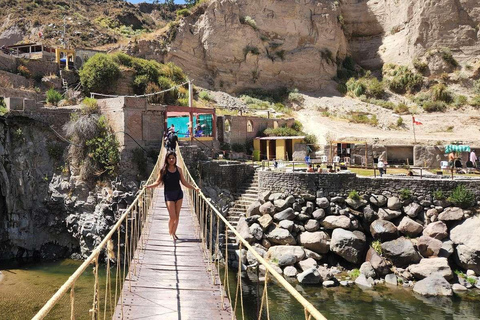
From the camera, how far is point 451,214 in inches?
575

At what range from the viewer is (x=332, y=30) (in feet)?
120

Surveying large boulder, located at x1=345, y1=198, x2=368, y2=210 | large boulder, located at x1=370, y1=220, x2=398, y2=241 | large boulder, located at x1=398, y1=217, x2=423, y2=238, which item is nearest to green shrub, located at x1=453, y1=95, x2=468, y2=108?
large boulder, located at x1=345, y1=198, x2=368, y2=210

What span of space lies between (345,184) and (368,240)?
253 centimetres

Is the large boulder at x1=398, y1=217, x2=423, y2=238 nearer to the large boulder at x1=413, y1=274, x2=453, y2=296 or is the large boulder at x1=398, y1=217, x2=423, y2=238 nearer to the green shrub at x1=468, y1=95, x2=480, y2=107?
the large boulder at x1=413, y1=274, x2=453, y2=296

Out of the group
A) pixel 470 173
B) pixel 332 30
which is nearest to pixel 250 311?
pixel 470 173

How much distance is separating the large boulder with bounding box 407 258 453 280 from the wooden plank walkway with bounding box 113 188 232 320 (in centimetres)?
894

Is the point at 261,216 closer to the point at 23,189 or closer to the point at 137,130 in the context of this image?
the point at 137,130

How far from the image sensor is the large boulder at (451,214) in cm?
1448

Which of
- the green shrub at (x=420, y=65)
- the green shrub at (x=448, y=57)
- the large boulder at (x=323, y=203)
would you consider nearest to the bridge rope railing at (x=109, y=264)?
the large boulder at (x=323, y=203)

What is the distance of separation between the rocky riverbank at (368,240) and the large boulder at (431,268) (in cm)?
3

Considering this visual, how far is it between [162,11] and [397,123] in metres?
39.7

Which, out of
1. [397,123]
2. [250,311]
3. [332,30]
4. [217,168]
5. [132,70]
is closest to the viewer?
[250,311]

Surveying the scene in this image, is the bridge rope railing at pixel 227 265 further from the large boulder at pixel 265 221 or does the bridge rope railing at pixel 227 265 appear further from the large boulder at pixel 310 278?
the large boulder at pixel 310 278

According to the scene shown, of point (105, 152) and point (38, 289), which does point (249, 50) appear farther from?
point (38, 289)
